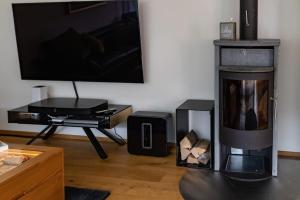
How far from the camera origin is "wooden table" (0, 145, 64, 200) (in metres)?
2.10

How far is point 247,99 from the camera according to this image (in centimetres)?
301

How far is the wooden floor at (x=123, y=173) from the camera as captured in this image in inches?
112

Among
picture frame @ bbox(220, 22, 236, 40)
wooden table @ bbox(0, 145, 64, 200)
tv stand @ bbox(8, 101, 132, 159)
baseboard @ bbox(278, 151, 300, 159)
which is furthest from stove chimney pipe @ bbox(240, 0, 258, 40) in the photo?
wooden table @ bbox(0, 145, 64, 200)

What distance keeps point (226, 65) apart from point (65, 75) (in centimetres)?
159

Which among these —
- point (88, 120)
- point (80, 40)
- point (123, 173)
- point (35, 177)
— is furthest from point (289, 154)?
point (35, 177)

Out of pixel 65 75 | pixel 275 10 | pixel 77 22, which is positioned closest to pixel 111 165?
pixel 65 75

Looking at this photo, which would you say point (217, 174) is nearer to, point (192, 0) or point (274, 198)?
point (274, 198)

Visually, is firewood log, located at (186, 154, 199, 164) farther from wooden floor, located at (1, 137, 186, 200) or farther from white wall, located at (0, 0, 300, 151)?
white wall, located at (0, 0, 300, 151)

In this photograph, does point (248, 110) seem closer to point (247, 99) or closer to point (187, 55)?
point (247, 99)

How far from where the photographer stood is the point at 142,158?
356cm

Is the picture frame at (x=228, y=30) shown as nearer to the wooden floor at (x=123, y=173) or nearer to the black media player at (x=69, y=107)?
the wooden floor at (x=123, y=173)

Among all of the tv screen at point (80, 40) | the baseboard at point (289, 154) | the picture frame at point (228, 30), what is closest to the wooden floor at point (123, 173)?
the tv screen at point (80, 40)

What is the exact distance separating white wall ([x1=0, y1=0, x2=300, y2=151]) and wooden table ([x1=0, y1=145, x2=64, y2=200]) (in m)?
1.46

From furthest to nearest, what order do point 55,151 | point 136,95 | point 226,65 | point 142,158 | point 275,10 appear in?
1. point 136,95
2. point 142,158
3. point 275,10
4. point 226,65
5. point 55,151
